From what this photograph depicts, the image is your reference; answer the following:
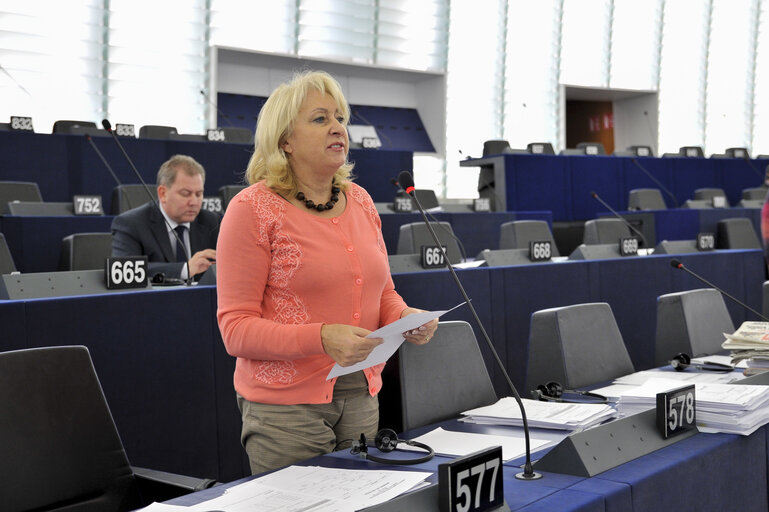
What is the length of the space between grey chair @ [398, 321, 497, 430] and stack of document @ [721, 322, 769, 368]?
2.56 feet

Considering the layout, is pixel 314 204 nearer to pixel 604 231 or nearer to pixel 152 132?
pixel 604 231

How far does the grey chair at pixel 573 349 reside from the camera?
2.26 m

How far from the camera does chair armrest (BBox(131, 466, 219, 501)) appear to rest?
1397 mm

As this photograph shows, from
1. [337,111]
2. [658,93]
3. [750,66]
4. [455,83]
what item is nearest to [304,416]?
[337,111]

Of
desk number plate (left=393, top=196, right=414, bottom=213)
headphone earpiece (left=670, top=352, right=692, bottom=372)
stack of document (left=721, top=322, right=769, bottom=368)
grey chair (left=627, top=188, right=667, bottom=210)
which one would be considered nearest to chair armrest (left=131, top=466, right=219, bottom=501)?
headphone earpiece (left=670, top=352, right=692, bottom=372)

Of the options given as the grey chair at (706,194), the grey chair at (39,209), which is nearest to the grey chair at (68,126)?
the grey chair at (39,209)

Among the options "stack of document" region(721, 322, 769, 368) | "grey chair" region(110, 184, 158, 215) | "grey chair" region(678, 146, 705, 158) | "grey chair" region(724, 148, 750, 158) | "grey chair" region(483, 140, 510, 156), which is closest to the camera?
"stack of document" region(721, 322, 769, 368)

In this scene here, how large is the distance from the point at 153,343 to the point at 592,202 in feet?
24.9

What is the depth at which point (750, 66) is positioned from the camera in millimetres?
14359

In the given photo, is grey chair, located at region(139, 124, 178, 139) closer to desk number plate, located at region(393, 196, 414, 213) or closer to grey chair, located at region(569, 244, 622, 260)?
desk number plate, located at region(393, 196, 414, 213)

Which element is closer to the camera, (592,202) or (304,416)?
(304,416)

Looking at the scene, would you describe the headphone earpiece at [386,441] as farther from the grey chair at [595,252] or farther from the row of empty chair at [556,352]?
the grey chair at [595,252]

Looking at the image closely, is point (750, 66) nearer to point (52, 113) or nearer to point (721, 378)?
point (52, 113)

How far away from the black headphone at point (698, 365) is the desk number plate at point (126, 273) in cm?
176
